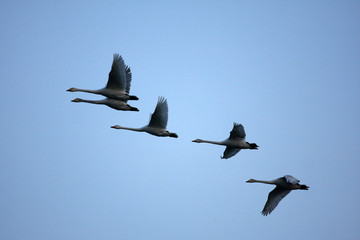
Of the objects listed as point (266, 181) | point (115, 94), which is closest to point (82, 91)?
point (115, 94)

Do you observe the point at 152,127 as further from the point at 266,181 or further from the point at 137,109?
the point at 266,181

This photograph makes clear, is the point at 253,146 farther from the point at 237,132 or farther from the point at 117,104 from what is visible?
the point at 117,104

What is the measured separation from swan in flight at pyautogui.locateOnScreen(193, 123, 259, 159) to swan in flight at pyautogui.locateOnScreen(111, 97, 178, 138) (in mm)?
4557

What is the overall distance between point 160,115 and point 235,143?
22.0 ft

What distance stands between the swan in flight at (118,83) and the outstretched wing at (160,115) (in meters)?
1.75

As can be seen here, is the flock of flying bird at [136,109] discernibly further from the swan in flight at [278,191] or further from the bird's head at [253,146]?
the bird's head at [253,146]

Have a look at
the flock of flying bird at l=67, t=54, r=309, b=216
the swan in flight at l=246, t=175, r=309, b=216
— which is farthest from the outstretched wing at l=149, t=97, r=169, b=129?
the swan in flight at l=246, t=175, r=309, b=216

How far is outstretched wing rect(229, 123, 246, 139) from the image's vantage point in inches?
1621

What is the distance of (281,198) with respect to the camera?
4009cm

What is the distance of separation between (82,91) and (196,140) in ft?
35.5

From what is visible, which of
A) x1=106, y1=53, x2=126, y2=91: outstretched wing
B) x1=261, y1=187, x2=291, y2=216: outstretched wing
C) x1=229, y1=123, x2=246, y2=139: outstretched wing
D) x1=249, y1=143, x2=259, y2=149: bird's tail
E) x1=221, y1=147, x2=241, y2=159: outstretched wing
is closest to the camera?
x1=106, y1=53, x2=126, y2=91: outstretched wing

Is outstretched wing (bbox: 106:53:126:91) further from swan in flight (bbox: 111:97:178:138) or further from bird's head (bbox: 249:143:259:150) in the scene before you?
bird's head (bbox: 249:143:259:150)

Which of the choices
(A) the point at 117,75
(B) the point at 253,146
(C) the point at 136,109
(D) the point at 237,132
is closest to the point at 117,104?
(C) the point at 136,109

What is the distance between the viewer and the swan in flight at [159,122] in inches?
1578
